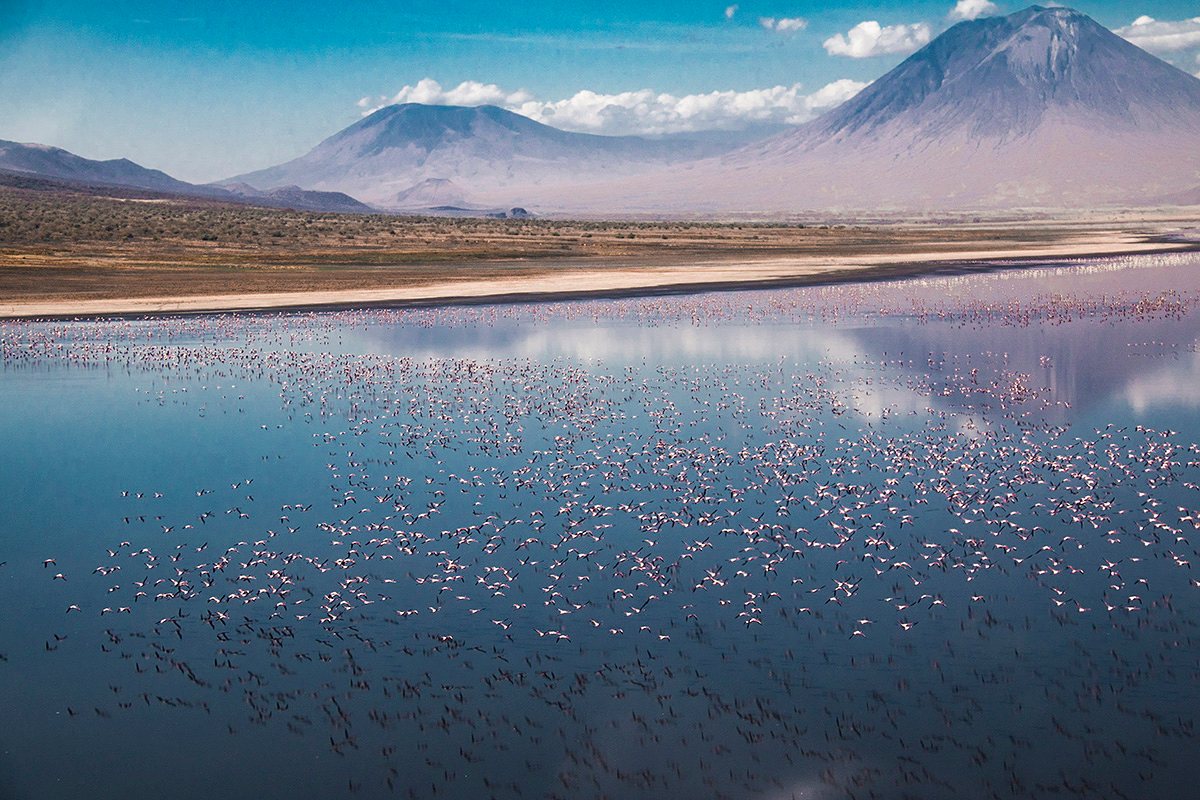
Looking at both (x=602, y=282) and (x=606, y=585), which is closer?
(x=606, y=585)

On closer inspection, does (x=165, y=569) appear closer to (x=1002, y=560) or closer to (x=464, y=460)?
(x=464, y=460)

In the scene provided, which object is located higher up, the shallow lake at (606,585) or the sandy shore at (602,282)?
the sandy shore at (602,282)

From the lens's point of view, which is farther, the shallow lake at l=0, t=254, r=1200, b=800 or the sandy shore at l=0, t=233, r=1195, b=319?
the sandy shore at l=0, t=233, r=1195, b=319

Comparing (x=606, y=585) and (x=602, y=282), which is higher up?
(x=602, y=282)

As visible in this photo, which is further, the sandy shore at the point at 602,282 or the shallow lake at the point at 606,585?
the sandy shore at the point at 602,282

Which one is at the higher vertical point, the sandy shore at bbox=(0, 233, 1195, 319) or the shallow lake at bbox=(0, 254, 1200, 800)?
the sandy shore at bbox=(0, 233, 1195, 319)
